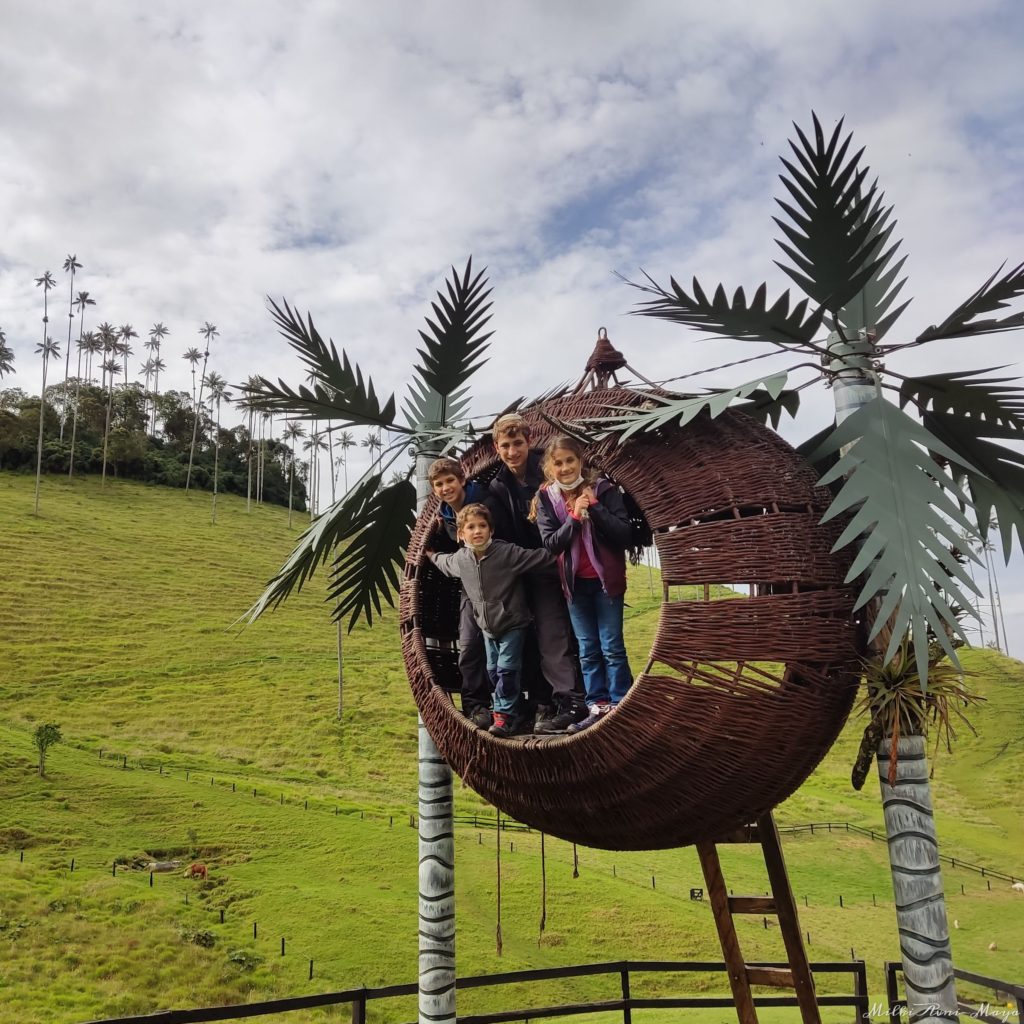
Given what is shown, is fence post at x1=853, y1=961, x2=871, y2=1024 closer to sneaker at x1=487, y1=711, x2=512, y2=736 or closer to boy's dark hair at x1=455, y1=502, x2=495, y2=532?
sneaker at x1=487, y1=711, x2=512, y2=736

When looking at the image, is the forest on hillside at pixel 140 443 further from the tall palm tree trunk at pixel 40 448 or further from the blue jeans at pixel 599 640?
the blue jeans at pixel 599 640

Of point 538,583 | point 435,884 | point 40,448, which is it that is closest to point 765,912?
point 435,884

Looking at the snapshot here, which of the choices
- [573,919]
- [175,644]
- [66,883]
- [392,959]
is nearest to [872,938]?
[573,919]

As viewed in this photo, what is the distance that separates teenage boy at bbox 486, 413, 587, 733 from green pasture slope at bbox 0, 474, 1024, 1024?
132 cm

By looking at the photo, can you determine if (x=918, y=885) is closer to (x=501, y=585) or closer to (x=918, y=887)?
(x=918, y=887)

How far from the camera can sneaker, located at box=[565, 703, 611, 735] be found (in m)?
2.63

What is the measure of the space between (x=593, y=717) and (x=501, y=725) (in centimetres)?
40

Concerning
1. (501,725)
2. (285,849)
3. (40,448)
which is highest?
(40,448)

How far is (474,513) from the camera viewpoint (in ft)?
9.64

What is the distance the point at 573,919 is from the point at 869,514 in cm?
1557

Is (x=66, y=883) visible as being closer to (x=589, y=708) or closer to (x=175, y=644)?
(x=589, y=708)

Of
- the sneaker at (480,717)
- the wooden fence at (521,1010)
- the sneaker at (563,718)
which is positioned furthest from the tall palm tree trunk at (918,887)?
the wooden fence at (521,1010)

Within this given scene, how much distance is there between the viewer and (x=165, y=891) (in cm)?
1589

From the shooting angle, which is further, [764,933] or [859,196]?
[764,933]
